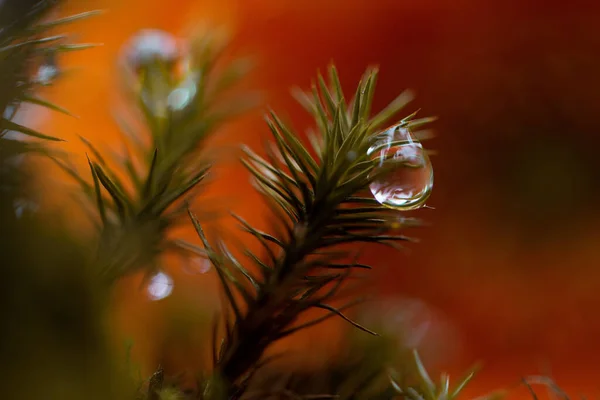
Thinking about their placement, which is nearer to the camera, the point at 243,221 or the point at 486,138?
the point at 243,221

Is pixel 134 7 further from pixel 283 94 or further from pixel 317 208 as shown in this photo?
pixel 317 208

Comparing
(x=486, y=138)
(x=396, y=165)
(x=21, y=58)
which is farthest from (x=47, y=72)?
(x=486, y=138)

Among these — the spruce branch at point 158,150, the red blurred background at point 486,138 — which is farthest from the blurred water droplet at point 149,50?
the red blurred background at point 486,138

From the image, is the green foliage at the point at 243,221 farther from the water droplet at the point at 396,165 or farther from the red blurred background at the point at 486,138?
the red blurred background at the point at 486,138

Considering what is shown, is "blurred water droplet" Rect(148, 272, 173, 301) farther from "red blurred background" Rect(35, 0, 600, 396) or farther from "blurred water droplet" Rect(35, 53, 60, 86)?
"red blurred background" Rect(35, 0, 600, 396)

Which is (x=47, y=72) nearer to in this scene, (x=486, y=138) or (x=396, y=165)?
(x=396, y=165)
